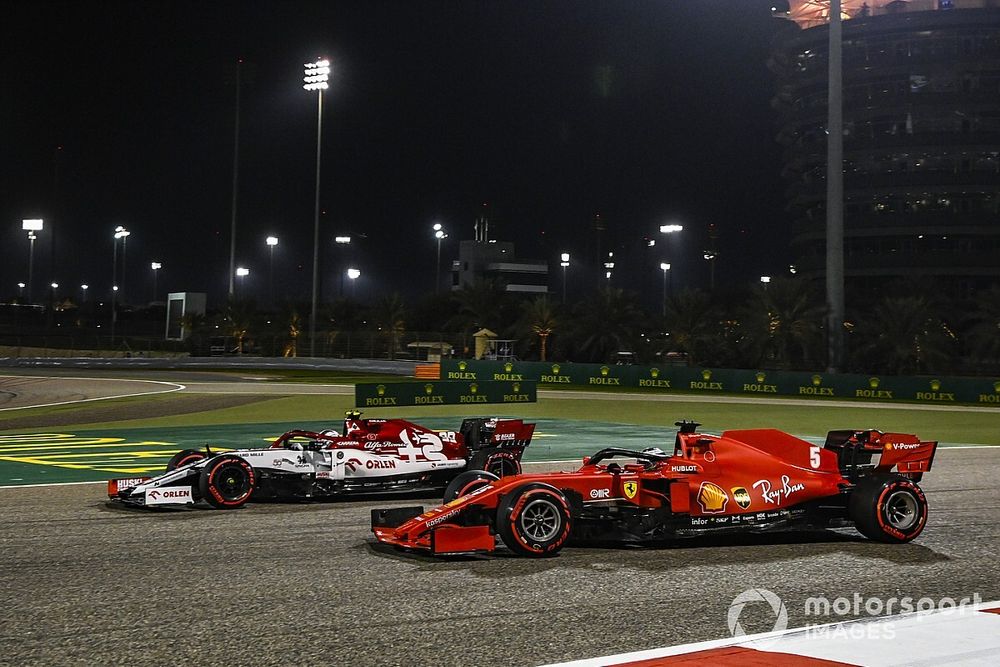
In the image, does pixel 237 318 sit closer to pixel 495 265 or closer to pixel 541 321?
pixel 541 321

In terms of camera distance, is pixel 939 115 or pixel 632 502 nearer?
pixel 632 502

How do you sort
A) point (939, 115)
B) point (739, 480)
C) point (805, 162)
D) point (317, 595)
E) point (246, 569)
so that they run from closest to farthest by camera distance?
point (317, 595) → point (246, 569) → point (739, 480) → point (939, 115) → point (805, 162)

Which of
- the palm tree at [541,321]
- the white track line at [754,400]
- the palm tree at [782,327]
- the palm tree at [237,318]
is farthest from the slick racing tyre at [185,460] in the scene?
the palm tree at [237,318]

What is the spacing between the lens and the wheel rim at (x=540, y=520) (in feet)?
32.6

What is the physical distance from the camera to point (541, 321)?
74312 mm

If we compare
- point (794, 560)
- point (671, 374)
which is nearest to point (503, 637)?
point (794, 560)

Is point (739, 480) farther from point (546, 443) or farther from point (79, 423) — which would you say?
point (79, 423)

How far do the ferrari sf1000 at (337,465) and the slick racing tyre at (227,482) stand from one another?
0.01 metres

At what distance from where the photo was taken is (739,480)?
10.9 metres

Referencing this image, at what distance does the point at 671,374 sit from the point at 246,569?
44.3m

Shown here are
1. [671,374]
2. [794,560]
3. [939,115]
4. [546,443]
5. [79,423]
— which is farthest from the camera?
[939,115]

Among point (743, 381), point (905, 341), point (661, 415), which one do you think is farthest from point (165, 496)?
point (905, 341)

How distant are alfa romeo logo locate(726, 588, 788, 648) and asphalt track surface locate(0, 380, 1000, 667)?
64 millimetres

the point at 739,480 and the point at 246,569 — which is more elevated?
the point at 739,480
